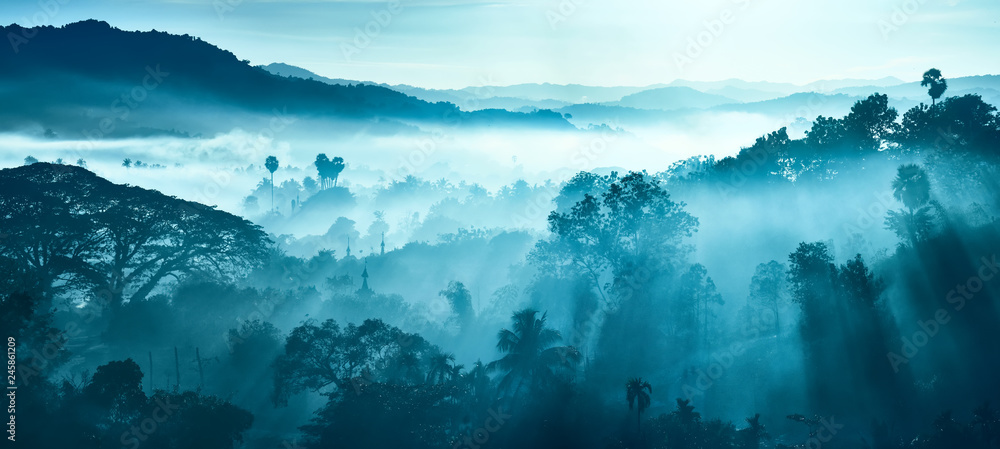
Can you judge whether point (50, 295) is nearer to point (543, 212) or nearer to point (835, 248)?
point (835, 248)

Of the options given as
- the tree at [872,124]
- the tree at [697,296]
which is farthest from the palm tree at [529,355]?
the tree at [872,124]

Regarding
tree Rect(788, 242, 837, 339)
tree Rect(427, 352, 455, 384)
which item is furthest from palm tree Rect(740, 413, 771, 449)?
tree Rect(427, 352, 455, 384)

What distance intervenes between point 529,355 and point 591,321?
15.2 m

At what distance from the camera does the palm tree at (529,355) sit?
139 ft

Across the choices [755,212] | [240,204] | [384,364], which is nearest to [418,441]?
[384,364]

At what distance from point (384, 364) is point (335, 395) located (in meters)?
7.88

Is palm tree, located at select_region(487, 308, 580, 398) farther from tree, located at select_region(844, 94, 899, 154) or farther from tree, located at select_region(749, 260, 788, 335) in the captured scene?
tree, located at select_region(844, 94, 899, 154)

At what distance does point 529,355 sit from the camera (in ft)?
140

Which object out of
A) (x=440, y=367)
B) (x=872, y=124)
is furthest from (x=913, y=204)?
(x=440, y=367)

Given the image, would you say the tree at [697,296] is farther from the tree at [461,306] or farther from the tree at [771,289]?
the tree at [461,306]

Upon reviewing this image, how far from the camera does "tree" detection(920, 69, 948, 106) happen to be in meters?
63.8

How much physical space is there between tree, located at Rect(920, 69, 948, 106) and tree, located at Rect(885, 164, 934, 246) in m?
16.8

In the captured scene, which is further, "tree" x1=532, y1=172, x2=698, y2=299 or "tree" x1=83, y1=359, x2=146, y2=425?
"tree" x1=532, y1=172, x2=698, y2=299

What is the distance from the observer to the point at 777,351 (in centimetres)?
4697
